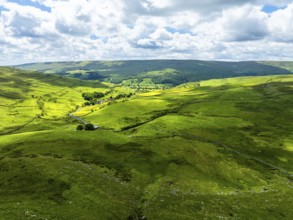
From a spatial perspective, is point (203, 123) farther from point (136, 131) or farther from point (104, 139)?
point (104, 139)

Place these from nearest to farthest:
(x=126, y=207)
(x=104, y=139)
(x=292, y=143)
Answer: (x=126, y=207)
(x=104, y=139)
(x=292, y=143)

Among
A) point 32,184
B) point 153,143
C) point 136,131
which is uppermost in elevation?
point 32,184

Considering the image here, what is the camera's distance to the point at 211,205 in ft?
229

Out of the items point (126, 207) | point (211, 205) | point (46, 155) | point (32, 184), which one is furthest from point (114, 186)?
point (46, 155)

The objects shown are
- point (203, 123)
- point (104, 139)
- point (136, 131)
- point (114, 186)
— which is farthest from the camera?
point (203, 123)

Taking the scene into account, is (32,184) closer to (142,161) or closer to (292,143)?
(142,161)

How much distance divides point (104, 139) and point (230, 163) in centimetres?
5698

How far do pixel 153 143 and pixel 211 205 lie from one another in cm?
5689

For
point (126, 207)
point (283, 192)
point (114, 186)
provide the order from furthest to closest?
point (283, 192) < point (114, 186) < point (126, 207)

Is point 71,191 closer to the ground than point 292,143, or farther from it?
farther from it

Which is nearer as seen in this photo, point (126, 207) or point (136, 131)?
point (126, 207)

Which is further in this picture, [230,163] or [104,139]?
[104,139]

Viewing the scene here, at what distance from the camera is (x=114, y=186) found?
75250 millimetres

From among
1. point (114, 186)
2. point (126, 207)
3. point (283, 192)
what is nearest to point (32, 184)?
point (114, 186)
